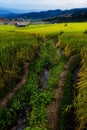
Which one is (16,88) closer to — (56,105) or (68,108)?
(56,105)

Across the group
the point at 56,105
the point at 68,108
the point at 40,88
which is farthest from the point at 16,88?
the point at 68,108

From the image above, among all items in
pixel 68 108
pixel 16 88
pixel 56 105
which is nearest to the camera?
pixel 68 108

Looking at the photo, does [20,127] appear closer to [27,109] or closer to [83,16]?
[27,109]

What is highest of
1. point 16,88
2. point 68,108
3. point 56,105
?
point 68,108

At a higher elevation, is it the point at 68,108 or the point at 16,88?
the point at 68,108

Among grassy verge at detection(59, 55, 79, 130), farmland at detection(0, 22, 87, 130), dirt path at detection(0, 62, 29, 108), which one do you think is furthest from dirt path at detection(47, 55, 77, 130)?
dirt path at detection(0, 62, 29, 108)

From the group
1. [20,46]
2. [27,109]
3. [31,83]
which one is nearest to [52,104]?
[27,109]

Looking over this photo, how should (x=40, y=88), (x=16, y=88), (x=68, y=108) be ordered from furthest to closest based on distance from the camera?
1. (x=40, y=88)
2. (x=16, y=88)
3. (x=68, y=108)

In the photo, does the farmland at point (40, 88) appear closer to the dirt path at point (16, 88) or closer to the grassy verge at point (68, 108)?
the grassy verge at point (68, 108)

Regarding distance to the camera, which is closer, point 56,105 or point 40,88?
point 56,105

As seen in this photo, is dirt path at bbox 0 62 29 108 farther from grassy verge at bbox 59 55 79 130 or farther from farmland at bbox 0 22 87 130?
grassy verge at bbox 59 55 79 130

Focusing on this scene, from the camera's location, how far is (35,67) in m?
26.3

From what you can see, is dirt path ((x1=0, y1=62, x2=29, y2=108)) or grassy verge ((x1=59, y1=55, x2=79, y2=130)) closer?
grassy verge ((x1=59, y1=55, x2=79, y2=130))

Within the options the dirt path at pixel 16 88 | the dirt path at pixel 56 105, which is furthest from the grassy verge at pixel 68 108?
the dirt path at pixel 16 88
